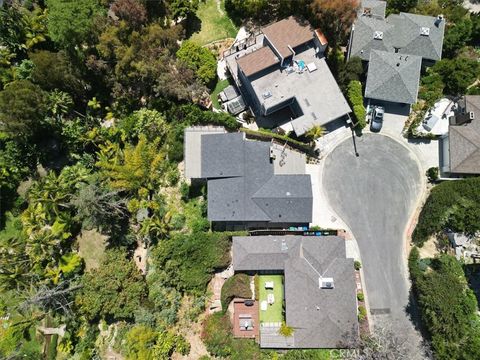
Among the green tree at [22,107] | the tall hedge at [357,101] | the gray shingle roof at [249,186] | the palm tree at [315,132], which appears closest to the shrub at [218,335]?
the gray shingle roof at [249,186]

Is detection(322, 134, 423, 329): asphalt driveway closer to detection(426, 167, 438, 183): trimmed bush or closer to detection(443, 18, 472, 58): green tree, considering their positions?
detection(426, 167, 438, 183): trimmed bush

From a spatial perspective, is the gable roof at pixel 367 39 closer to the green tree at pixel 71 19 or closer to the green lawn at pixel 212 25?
the green lawn at pixel 212 25

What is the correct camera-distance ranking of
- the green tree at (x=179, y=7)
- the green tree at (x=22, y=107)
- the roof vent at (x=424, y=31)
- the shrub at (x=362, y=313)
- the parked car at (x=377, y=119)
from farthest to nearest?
the green tree at (x=179, y=7) → the parked car at (x=377, y=119) → the roof vent at (x=424, y=31) → the green tree at (x=22, y=107) → the shrub at (x=362, y=313)

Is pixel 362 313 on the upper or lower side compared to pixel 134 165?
lower

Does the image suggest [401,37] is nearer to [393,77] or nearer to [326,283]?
[393,77]

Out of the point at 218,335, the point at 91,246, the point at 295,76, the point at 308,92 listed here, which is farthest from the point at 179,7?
the point at 218,335

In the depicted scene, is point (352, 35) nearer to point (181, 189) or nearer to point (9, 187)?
point (181, 189)
